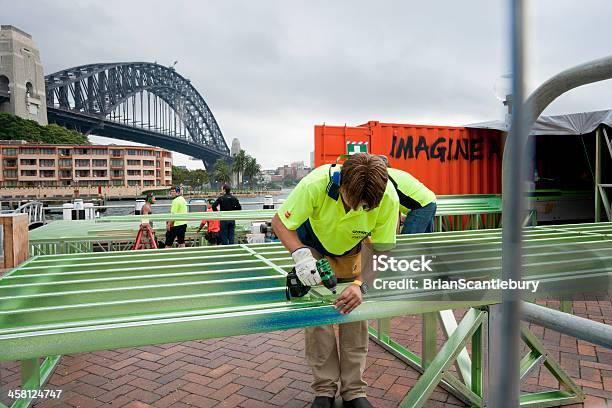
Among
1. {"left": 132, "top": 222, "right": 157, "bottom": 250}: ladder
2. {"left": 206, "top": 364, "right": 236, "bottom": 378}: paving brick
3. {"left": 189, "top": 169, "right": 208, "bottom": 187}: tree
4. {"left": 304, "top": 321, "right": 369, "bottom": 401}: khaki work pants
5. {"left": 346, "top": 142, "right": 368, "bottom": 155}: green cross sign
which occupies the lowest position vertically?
{"left": 206, "top": 364, "right": 236, "bottom": 378}: paving brick

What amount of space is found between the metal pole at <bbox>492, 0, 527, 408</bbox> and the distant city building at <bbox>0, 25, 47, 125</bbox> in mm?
99428

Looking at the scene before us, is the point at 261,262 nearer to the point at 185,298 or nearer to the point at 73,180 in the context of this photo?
the point at 185,298

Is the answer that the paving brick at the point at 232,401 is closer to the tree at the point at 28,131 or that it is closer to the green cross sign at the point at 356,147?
the green cross sign at the point at 356,147

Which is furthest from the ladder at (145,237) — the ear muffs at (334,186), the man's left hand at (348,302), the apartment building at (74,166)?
the apartment building at (74,166)

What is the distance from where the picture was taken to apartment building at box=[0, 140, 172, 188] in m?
78.7

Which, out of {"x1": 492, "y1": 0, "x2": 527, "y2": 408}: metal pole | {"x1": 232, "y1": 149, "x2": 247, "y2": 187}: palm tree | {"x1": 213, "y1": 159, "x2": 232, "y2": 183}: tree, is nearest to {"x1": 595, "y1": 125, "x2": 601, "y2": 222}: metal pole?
{"x1": 492, "y1": 0, "x2": 527, "y2": 408}: metal pole

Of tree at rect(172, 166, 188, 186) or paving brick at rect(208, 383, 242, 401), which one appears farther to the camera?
tree at rect(172, 166, 188, 186)

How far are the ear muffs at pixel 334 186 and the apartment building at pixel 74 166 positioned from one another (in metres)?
86.9

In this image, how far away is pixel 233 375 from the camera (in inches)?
134

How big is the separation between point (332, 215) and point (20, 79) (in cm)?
10292

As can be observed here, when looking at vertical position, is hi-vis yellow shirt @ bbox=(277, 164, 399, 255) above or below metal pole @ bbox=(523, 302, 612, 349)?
above

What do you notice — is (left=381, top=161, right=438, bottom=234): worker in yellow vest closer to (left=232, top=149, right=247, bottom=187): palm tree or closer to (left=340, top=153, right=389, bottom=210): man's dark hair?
(left=340, top=153, right=389, bottom=210): man's dark hair

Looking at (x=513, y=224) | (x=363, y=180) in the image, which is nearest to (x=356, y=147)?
(x=363, y=180)

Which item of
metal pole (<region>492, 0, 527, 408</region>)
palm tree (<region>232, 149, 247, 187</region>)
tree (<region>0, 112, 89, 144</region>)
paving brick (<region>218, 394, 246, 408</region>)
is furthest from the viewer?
palm tree (<region>232, 149, 247, 187</region>)
